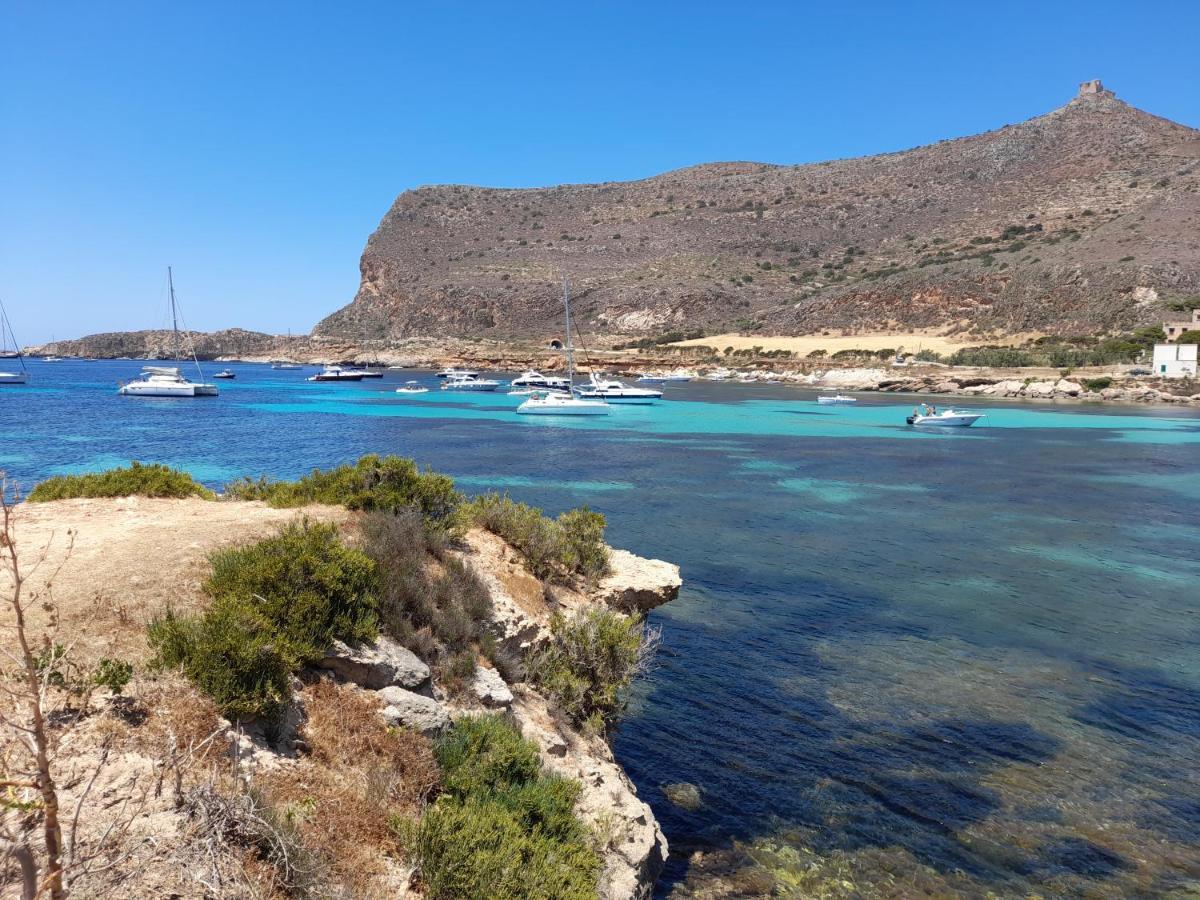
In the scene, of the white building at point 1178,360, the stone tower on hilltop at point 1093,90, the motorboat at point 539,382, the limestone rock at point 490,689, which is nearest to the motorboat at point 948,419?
the white building at point 1178,360

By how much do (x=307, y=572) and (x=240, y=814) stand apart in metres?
2.62

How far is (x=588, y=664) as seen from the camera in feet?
29.5

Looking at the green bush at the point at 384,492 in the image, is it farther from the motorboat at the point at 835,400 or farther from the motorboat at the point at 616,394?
the motorboat at the point at 835,400

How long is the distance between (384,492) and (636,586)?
4023 millimetres

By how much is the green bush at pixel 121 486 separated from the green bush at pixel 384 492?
1.73 m

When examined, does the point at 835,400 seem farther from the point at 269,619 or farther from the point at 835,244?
the point at 835,244

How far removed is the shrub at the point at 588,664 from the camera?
8.52 m

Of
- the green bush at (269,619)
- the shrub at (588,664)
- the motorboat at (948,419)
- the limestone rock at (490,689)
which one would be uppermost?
the green bush at (269,619)

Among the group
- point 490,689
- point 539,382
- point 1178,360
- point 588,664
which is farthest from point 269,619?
point 1178,360

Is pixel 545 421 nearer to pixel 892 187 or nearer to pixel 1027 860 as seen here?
pixel 1027 860

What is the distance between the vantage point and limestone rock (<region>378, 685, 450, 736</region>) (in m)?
6.25

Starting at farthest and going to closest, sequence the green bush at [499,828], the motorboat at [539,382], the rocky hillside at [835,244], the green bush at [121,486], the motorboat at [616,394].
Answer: the rocky hillside at [835,244], the motorboat at [539,382], the motorboat at [616,394], the green bush at [121,486], the green bush at [499,828]

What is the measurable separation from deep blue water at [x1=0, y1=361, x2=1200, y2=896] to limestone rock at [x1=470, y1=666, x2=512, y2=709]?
2.09 meters

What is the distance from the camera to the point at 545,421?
165ft
